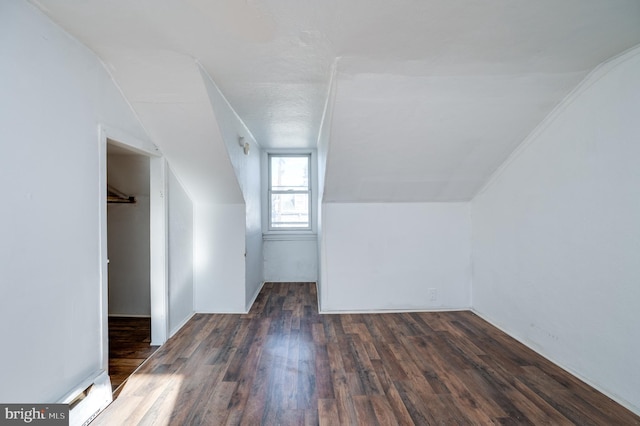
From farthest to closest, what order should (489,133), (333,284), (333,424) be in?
1. (333,284)
2. (489,133)
3. (333,424)

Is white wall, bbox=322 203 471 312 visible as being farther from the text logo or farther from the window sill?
the text logo

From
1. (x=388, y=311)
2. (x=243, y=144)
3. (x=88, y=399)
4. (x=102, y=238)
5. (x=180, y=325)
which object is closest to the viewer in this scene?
(x=88, y=399)

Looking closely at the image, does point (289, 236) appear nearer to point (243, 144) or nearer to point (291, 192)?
point (291, 192)

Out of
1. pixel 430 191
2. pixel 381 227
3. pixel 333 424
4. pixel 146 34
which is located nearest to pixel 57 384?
pixel 333 424

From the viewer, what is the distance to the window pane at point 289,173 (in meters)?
4.82

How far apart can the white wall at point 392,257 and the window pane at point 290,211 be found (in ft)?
5.08

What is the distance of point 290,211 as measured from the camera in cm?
484

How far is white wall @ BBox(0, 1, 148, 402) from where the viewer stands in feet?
4.11

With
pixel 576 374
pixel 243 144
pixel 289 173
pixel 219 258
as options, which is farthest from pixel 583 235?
pixel 289 173

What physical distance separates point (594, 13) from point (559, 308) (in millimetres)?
2013

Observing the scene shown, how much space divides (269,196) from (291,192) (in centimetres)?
38

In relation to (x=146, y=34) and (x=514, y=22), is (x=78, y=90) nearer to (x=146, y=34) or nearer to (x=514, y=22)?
(x=146, y=34)

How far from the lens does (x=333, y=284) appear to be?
131 inches

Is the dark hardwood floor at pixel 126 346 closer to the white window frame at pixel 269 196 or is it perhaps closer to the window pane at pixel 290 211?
the white window frame at pixel 269 196
